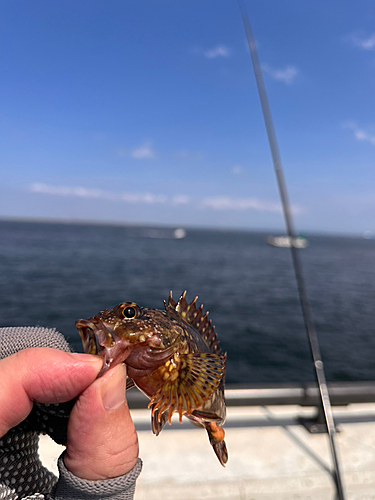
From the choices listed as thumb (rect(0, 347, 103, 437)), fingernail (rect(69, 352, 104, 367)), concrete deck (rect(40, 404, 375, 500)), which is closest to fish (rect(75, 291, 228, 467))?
fingernail (rect(69, 352, 104, 367))

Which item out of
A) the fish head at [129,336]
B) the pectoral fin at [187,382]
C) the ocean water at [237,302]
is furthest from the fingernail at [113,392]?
the ocean water at [237,302]

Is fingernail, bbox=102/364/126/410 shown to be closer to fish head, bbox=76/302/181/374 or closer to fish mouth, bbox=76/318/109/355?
fish head, bbox=76/302/181/374

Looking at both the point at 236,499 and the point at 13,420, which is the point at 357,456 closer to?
the point at 236,499

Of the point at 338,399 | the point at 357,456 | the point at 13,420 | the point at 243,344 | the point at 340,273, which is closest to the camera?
the point at 13,420

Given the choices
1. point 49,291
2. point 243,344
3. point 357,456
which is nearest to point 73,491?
point 357,456

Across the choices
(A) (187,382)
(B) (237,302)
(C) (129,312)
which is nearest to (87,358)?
(C) (129,312)
